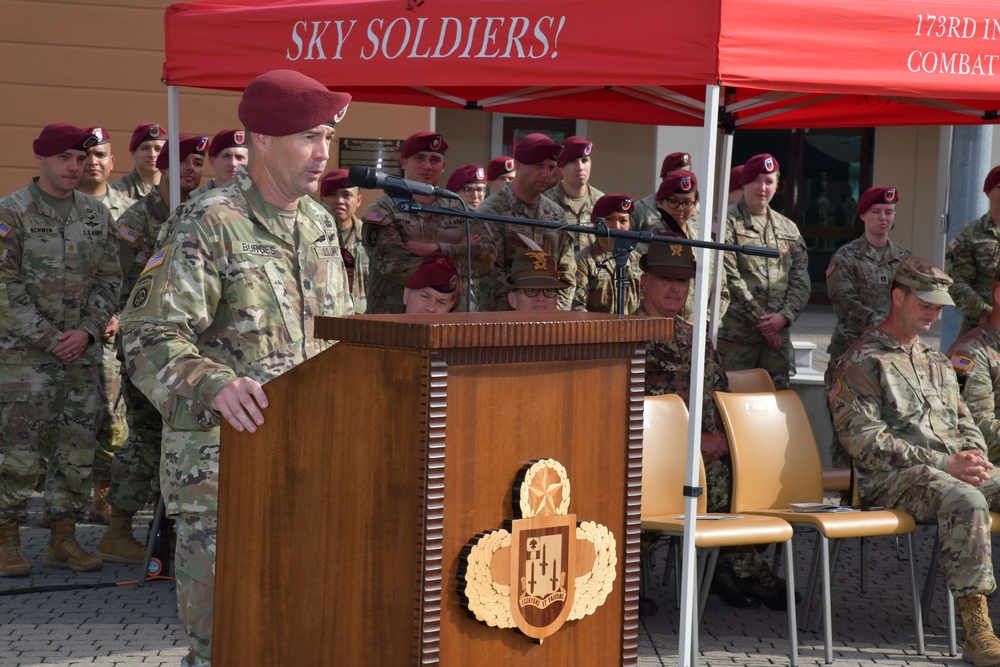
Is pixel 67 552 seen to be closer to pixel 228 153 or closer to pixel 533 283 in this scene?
pixel 228 153

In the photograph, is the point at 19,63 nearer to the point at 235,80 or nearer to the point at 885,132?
the point at 235,80

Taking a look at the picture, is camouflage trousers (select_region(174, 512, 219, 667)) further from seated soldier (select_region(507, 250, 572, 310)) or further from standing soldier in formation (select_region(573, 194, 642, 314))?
standing soldier in formation (select_region(573, 194, 642, 314))

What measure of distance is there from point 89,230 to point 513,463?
176 inches

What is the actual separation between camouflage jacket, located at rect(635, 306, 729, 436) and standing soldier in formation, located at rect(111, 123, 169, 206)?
3551 mm

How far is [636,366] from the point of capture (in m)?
2.36

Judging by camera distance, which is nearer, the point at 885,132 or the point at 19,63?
the point at 19,63

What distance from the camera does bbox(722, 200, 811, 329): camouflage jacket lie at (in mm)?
7660

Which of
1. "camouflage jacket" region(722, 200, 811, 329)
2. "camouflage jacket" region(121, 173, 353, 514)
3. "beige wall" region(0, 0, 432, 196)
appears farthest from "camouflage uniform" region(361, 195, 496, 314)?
"beige wall" region(0, 0, 432, 196)

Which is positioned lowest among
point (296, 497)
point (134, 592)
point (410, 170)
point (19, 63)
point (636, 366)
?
point (134, 592)

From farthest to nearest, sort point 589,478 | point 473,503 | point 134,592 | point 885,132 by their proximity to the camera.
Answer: point 885,132 < point 134,592 < point 589,478 < point 473,503

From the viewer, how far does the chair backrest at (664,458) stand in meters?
5.14

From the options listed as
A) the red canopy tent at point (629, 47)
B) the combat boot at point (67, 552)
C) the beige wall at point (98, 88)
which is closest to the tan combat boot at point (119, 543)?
the combat boot at point (67, 552)

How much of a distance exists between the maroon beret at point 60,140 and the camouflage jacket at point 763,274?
3.59m

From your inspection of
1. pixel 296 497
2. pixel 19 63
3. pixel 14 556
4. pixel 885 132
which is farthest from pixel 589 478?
pixel 885 132
